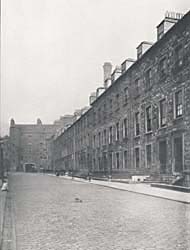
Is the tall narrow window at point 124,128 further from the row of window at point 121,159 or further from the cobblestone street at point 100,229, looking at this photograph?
the cobblestone street at point 100,229

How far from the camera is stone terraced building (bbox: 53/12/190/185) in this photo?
43.6 ft

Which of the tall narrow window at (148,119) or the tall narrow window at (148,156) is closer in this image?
the tall narrow window at (148,156)

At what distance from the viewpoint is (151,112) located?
659 inches

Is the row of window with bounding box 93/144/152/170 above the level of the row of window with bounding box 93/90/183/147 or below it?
below

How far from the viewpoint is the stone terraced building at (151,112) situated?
523 inches

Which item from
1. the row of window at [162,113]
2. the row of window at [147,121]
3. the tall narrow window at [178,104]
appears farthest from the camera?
the row of window at [147,121]

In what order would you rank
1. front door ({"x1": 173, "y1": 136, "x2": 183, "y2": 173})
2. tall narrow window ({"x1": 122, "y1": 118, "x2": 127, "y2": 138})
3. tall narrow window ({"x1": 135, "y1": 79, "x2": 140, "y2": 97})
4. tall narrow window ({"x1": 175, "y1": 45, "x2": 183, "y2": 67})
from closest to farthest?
tall narrow window ({"x1": 175, "y1": 45, "x2": 183, "y2": 67}) → front door ({"x1": 173, "y1": 136, "x2": 183, "y2": 173}) → tall narrow window ({"x1": 135, "y1": 79, "x2": 140, "y2": 97}) → tall narrow window ({"x1": 122, "y1": 118, "x2": 127, "y2": 138})

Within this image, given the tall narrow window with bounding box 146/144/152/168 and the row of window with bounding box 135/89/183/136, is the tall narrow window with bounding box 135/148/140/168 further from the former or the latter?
the tall narrow window with bounding box 146/144/152/168

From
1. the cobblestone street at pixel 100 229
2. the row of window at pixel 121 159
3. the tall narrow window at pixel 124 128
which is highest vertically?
the tall narrow window at pixel 124 128

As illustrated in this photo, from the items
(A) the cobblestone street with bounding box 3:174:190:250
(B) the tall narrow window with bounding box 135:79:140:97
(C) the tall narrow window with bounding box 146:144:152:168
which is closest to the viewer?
(A) the cobblestone street with bounding box 3:174:190:250

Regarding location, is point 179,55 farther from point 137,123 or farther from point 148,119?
point 137,123

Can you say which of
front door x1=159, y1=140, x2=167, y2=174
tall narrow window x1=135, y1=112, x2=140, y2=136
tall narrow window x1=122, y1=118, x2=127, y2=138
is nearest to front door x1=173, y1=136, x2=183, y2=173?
front door x1=159, y1=140, x2=167, y2=174

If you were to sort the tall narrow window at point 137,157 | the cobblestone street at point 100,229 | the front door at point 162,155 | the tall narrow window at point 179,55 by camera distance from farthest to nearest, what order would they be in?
the tall narrow window at point 137,157
the front door at point 162,155
the tall narrow window at point 179,55
the cobblestone street at point 100,229

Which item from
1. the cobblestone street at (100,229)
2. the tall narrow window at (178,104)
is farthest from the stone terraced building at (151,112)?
the cobblestone street at (100,229)
